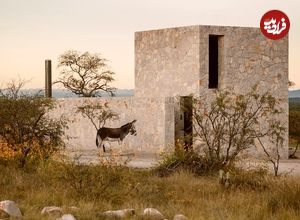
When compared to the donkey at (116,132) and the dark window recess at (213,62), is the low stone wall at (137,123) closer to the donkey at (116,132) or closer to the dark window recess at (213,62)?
the donkey at (116,132)

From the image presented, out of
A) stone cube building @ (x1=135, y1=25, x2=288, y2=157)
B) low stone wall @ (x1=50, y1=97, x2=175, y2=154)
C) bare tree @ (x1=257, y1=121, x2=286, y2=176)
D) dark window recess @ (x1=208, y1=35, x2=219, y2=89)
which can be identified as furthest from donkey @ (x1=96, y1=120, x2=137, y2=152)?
bare tree @ (x1=257, y1=121, x2=286, y2=176)

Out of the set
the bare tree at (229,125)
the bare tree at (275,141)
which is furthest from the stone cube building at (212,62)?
the bare tree at (229,125)

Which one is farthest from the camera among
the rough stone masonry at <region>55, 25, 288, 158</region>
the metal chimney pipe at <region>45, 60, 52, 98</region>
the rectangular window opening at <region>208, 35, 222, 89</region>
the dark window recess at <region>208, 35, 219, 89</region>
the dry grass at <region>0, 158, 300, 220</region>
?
the metal chimney pipe at <region>45, 60, 52, 98</region>

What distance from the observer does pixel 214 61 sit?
84.6 ft

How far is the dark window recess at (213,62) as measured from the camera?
25.0 metres

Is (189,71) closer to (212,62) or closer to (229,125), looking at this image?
(212,62)

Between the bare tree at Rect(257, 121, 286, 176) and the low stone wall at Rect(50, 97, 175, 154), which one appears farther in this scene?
the low stone wall at Rect(50, 97, 175, 154)

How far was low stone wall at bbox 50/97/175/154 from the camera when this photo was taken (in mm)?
24125

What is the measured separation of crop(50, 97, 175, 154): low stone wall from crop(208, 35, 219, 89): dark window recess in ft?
6.48

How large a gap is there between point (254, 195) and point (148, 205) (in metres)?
2.01

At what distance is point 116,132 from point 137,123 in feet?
3.05

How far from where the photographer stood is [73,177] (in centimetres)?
1254

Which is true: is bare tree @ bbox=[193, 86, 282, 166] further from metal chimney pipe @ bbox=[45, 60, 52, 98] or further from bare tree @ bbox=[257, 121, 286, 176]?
metal chimney pipe @ bbox=[45, 60, 52, 98]

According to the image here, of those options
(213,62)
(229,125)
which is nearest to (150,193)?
(229,125)
